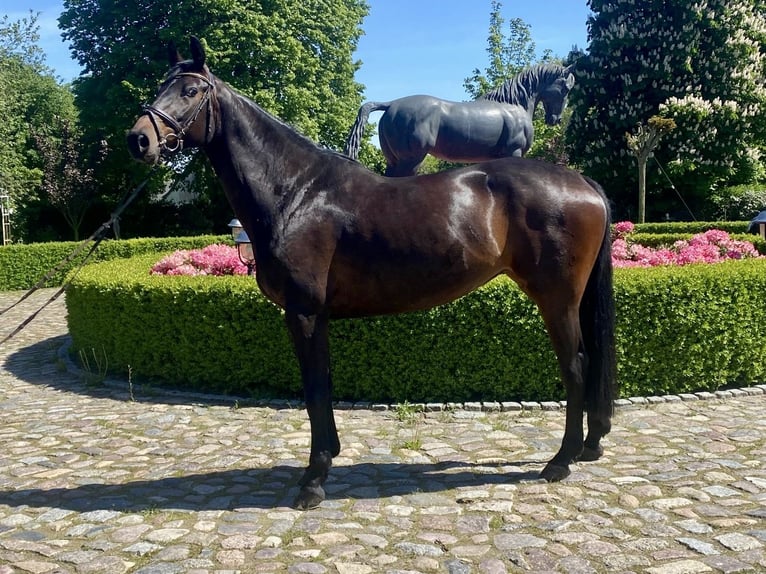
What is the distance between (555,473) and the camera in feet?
13.9

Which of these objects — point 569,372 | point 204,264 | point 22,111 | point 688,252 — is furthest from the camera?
Answer: point 22,111

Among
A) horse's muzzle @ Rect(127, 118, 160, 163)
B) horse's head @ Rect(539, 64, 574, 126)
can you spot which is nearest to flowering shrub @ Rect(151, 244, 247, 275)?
horse's head @ Rect(539, 64, 574, 126)

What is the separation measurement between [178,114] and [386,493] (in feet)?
8.78

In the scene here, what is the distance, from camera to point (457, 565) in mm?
3146

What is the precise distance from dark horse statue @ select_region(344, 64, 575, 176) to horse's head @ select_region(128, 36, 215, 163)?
12.5ft

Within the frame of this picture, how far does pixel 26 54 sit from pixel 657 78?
1443 inches

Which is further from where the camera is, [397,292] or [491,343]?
[491,343]

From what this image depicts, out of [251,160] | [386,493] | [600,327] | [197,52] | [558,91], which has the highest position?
[558,91]

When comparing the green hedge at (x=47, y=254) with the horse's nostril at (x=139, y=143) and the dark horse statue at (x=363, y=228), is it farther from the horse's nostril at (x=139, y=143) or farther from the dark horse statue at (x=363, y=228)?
the horse's nostril at (x=139, y=143)

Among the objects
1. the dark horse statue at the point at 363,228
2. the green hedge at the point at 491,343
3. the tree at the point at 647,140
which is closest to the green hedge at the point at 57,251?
the tree at the point at 647,140

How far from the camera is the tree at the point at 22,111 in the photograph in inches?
990

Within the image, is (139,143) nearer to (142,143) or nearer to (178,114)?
(142,143)

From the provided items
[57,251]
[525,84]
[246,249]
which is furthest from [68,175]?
[525,84]

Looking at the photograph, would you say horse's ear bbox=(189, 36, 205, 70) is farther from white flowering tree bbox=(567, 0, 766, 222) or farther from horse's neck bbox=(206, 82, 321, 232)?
white flowering tree bbox=(567, 0, 766, 222)
